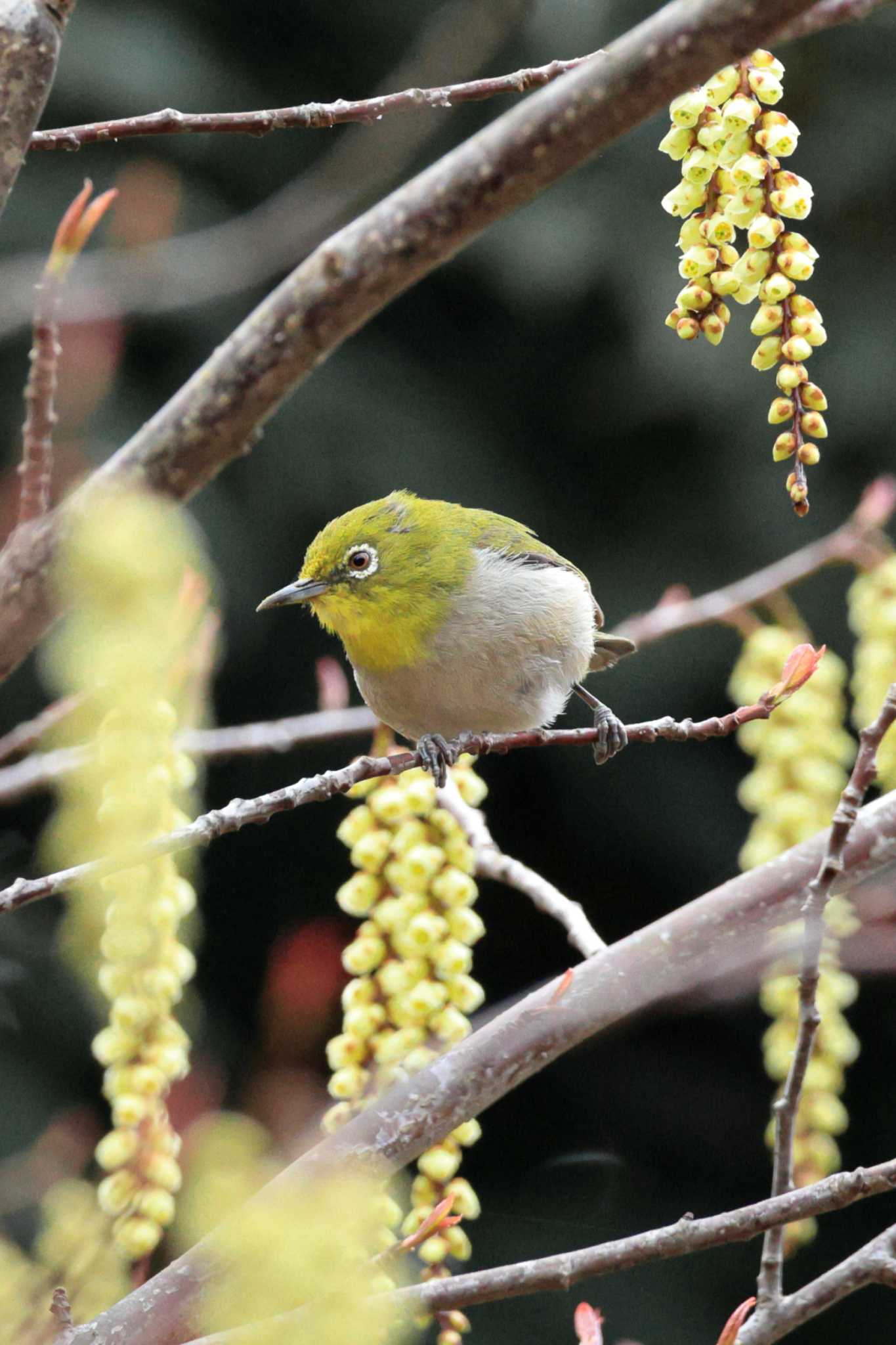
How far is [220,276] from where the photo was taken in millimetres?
2779

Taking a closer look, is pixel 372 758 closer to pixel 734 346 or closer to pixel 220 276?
pixel 220 276

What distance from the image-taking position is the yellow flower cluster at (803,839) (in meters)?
2.17

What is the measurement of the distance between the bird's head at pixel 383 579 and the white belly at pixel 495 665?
0.04 m

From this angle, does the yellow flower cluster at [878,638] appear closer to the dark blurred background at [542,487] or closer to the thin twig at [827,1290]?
the thin twig at [827,1290]

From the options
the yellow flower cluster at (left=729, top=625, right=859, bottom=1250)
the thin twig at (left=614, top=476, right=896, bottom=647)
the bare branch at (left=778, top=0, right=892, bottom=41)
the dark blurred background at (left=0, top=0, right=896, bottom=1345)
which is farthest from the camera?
the dark blurred background at (left=0, top=0, right=896, bottom=1345)

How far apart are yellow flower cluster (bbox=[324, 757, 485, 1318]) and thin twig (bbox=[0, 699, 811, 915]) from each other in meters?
0.10

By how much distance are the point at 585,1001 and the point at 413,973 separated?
0.34 metres

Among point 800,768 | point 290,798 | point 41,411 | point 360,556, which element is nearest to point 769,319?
point 41,411

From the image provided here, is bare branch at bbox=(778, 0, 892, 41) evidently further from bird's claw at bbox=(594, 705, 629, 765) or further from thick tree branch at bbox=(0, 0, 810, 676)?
bird's claw at bbox=(594, 705, 629, 765)

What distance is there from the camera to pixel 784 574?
271cm

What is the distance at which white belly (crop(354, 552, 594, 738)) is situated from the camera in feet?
9.45

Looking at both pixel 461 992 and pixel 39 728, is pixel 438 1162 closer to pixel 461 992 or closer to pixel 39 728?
pixel 461 992

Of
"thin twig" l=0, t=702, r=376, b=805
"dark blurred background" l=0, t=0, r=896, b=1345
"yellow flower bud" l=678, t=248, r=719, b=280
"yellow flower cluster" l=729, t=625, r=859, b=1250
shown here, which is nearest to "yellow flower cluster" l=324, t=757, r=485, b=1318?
"thin twig" l=0, t=702, r=376, b=805

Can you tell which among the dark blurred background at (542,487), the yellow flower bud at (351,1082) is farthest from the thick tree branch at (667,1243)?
the dark blurred background at (542,487)
